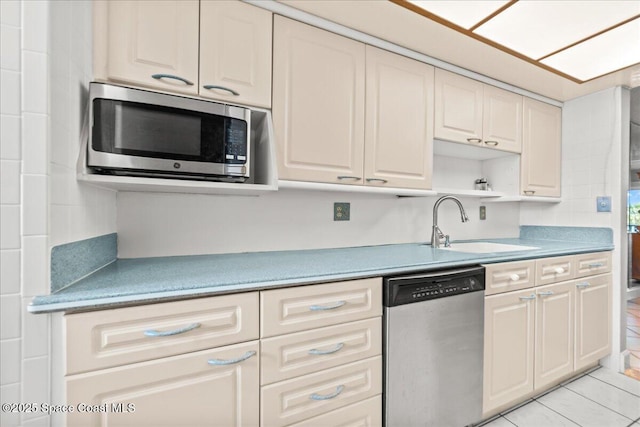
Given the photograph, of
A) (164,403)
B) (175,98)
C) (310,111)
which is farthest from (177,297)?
(310,111)

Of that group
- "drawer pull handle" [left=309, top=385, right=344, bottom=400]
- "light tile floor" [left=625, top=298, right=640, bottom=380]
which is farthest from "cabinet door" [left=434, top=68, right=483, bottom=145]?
"light tile floor" [left=625, top=298, right=640, bottom=380]

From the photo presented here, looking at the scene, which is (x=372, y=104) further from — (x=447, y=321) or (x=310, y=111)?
(x=447, y=321)

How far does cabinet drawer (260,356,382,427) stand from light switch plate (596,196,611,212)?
90.4 inches

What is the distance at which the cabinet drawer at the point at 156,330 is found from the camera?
32.4 inches

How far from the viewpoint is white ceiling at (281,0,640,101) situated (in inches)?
56.3

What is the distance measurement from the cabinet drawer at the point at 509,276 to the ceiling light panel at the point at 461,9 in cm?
126

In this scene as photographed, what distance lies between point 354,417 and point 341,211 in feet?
3.62

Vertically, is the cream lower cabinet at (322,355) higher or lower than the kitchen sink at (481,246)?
lower

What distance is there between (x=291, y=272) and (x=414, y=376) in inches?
30.1

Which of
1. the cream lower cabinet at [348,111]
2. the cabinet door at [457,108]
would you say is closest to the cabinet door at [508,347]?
the cream lower cabinet at [348,111]

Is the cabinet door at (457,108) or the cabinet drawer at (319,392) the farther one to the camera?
the cabinet door at (457,108)

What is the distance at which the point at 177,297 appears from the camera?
929 millimetres

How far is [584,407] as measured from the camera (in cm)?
179

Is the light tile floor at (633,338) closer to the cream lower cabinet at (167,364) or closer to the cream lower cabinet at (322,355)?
the cream lower cabinet at (322,355)
